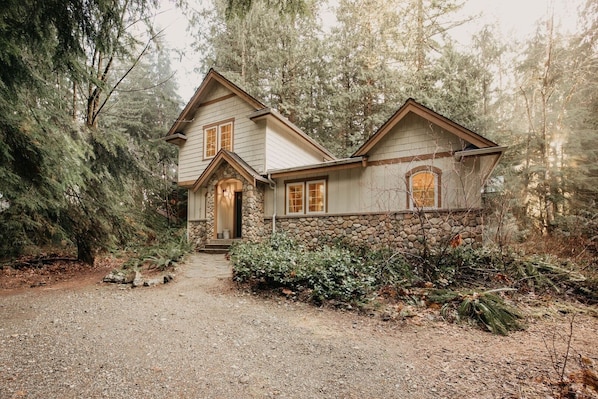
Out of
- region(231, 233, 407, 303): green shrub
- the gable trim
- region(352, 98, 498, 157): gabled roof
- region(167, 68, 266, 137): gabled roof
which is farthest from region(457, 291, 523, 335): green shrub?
the gable trim

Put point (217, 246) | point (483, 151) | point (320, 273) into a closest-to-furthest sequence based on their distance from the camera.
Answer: point (320, 273)
point (483, 151)
point (217, 246)

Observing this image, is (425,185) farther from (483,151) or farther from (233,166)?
(233,166)

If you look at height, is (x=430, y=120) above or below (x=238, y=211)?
above

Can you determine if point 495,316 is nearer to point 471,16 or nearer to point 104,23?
point 104,23

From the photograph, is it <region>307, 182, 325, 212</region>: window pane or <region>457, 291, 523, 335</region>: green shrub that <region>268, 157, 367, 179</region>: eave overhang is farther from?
<region>457, 291, 523, 335</region>: green shrub

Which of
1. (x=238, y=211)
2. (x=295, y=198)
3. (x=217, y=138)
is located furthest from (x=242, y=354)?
(x=217, y=138)

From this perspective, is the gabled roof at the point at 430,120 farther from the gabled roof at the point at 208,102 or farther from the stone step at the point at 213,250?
the stone step at the point at 213,250

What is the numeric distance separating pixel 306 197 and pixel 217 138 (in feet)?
17.0

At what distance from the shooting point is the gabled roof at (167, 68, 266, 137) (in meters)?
11.9

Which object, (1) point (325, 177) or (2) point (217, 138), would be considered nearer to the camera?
(1) point (325, 177)

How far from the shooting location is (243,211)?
11.3m

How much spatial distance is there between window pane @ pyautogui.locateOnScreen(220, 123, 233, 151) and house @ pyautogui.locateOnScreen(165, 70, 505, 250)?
0.06 metres

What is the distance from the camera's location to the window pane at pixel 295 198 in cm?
1112

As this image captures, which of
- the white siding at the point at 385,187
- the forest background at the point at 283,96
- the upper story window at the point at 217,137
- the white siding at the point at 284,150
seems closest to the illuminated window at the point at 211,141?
the upper story window at the point at 217,137
